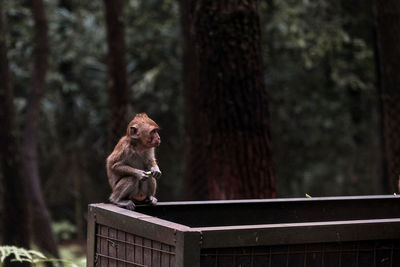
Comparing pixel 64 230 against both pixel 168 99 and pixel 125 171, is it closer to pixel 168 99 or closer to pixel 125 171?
pixel 168 99

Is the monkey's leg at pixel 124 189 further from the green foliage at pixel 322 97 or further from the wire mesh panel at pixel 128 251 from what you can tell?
the green foliage at pixel 322 97

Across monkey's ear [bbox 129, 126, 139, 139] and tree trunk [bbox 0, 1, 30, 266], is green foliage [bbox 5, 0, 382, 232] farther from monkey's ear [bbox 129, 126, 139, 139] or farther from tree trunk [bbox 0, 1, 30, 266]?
monkey's ear [bbox 129, 126, 139, 139]

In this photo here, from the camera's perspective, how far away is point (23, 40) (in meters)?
16.2

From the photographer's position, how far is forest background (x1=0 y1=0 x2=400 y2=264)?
15.1m

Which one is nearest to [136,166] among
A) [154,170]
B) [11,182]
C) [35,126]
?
[154,170]

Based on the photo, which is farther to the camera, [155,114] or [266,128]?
[155,114]

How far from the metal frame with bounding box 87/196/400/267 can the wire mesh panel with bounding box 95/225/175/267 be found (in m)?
0.04

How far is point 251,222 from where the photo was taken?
4.81 meters

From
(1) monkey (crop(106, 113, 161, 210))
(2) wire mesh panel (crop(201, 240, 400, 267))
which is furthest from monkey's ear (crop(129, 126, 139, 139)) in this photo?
(2) wire mesh panel (crop(201, 240, 400, 267))

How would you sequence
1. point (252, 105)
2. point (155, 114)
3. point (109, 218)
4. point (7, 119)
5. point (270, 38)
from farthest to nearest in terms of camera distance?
point (155, 114)
point (270, 38)
point (7, 119)
point (252, 105)
point (109, 218)

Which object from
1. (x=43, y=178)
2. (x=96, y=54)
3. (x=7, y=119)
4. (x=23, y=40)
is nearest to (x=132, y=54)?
(x=96, y=54)

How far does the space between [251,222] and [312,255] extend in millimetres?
1081

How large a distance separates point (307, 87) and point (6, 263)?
32.1 ft

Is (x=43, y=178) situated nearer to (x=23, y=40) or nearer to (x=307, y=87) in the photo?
(x=23, y=40)
